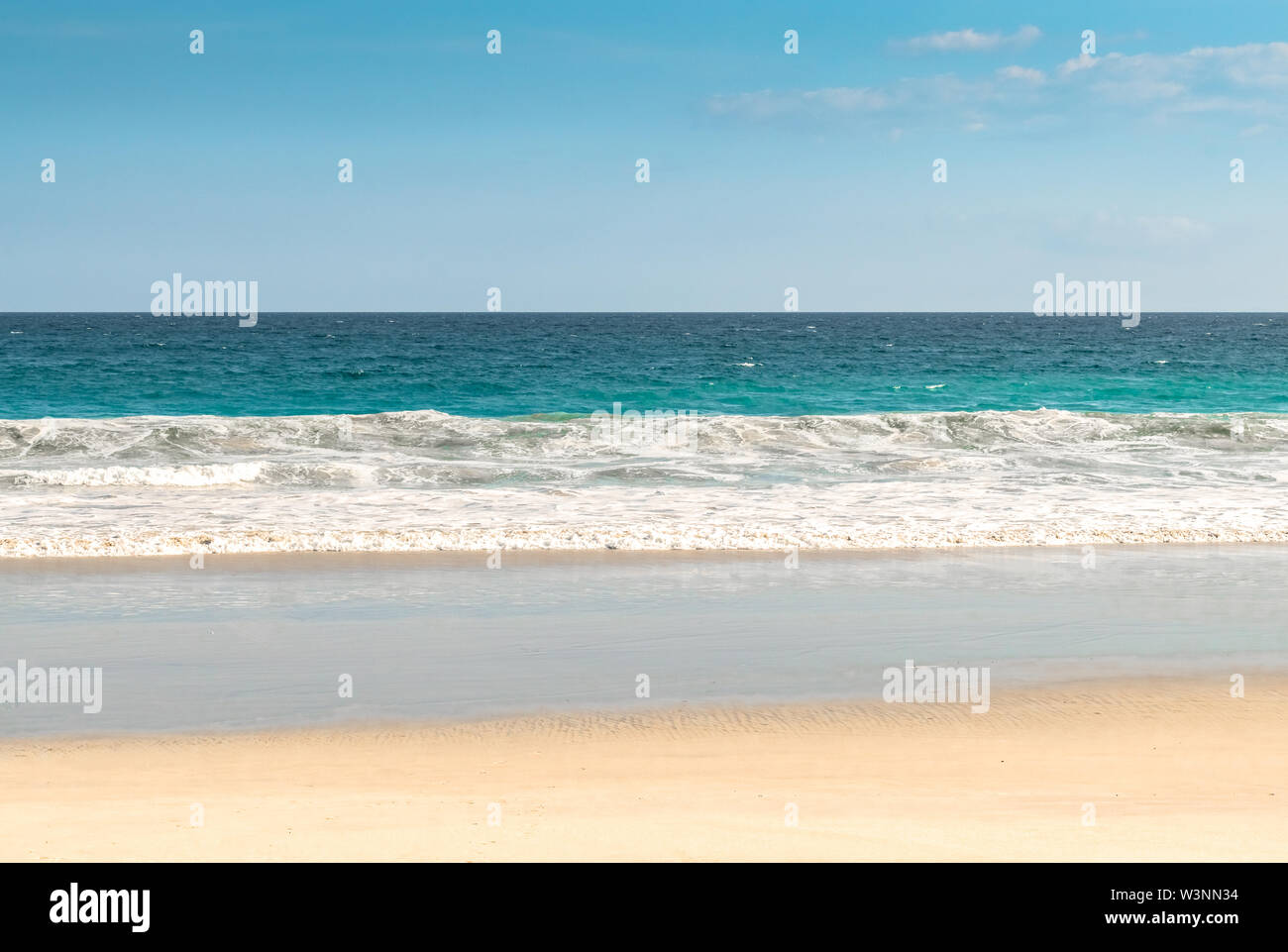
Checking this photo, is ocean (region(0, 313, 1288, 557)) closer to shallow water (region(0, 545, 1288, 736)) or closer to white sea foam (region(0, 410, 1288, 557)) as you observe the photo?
white sea foam (region(0, 410, 1288, 557))

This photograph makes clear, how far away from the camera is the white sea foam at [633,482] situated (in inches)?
499

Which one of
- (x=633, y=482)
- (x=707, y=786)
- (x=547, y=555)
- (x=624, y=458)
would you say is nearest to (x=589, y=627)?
(x=547, y=555)

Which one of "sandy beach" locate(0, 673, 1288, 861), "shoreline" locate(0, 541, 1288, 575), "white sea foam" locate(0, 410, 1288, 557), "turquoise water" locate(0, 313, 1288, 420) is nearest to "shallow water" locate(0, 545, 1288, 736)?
"shoreline" locate(0, 541, 1288, 575)

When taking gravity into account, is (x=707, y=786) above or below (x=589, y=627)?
below

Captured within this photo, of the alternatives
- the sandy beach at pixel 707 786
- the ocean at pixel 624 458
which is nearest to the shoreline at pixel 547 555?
the ocean at pixel 624 458

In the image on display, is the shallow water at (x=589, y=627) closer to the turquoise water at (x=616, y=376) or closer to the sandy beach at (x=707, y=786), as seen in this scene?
the sandy beach at (x=707, y=786)

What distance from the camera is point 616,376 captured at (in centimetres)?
4625

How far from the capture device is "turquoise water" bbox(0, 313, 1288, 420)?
1417 inches

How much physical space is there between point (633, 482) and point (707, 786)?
11.7m

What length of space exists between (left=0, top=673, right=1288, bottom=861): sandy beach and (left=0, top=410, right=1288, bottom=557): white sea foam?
18.7ft

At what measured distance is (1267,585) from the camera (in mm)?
10344

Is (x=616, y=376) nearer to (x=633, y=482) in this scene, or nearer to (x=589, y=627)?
(x=633, y=482)

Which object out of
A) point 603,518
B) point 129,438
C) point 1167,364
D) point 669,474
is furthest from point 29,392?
point 1167,364

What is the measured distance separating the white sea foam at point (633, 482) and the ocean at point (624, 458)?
69mm
